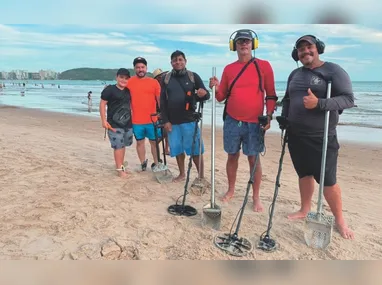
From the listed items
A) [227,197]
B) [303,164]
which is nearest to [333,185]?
[303,164]

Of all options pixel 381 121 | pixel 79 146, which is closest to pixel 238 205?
pixel 79 146

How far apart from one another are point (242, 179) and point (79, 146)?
179 inches

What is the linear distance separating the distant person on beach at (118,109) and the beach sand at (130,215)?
2.36 ft

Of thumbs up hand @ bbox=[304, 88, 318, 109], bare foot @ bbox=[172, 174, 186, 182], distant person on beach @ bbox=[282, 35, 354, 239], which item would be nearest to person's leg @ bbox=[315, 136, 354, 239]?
distant person on beach @ bbox=[282, 35, 354, 239]

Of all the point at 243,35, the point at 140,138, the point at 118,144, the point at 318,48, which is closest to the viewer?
the point at 318,48

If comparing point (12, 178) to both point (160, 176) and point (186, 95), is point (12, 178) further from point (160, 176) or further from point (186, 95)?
point (186, 95)

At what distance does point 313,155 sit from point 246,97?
1024 millimetres

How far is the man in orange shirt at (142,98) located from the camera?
5.18 meters

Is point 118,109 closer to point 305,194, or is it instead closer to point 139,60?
point 139,60

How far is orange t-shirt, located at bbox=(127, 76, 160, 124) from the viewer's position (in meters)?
5.21

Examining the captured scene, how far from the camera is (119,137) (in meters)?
5.30

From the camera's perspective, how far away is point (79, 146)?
8125 mm

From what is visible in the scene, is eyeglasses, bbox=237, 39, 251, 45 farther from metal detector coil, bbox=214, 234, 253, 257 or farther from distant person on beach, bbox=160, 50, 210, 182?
metal detector coil, bbox=214, 234, 253, 257

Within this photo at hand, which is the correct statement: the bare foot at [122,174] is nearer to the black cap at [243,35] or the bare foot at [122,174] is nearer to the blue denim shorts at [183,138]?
the blue denim shorts at [183,138]
